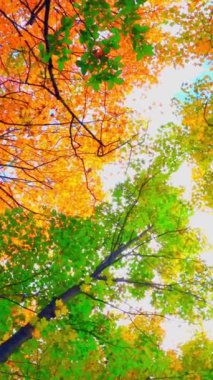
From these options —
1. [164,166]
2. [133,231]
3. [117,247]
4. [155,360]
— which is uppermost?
[164,166]

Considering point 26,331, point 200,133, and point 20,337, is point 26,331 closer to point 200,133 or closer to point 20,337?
point 20,337

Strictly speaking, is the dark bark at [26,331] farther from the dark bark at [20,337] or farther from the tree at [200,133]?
the tree at [200,133]

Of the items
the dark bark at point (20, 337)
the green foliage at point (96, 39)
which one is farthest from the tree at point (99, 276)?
the green foliage at point (96, 39)

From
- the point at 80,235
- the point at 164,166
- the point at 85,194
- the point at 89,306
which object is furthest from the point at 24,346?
the point at 85,194

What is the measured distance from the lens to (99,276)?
6574mm

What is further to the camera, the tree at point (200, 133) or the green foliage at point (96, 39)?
the tree at point (200, 133)

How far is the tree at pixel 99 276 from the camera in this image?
572cm

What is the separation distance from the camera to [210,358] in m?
7.57

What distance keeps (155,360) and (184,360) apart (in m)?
2.76

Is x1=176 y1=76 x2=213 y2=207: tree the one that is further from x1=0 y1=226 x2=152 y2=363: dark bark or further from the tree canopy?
x1=0 y1=226 x2=152 y2=363: dark bark

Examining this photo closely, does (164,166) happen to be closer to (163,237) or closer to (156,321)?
(163,237)

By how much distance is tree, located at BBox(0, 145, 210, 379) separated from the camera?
18.8 feet

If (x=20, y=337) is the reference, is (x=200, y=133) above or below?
above

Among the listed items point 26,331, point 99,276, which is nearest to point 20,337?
point 26,331
